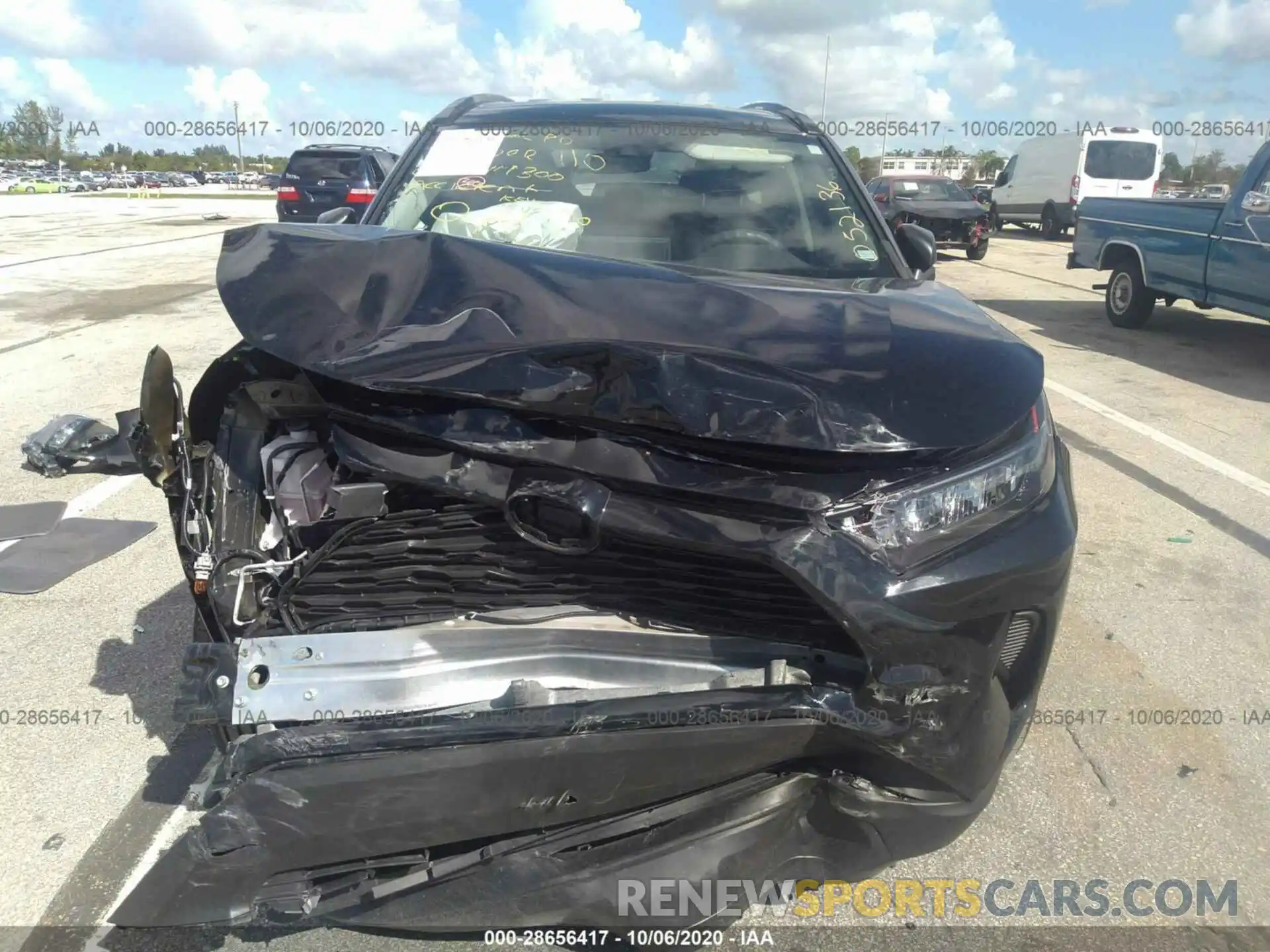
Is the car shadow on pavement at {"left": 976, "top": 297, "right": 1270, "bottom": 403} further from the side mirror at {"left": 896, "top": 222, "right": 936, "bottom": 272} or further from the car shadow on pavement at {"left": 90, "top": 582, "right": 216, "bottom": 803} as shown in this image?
the car shadow on pavement at {"left": 90, "top": 582, "right": 216, "bottom": 803}

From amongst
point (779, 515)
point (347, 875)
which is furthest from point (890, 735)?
point (347, 875)

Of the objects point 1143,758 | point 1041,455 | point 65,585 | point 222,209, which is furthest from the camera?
point 222,209

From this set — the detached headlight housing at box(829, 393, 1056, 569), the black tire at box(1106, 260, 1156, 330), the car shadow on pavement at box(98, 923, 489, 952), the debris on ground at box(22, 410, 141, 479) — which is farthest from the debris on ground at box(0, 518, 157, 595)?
the black tire at box(1106, 260, 1156, 330)

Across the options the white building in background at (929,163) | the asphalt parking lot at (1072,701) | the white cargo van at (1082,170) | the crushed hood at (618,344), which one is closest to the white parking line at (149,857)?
the asphalt parking lot at (1072,701)

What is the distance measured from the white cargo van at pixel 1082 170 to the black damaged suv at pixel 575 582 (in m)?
21.5

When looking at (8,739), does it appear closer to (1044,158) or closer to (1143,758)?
(1143,758)

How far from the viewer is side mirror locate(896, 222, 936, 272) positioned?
131 inches

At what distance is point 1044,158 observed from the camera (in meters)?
23.2

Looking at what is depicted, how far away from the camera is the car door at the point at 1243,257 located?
7656 mm

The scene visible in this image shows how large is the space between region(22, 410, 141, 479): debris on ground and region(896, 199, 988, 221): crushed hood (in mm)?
15390

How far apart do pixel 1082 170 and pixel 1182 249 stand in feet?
48.5

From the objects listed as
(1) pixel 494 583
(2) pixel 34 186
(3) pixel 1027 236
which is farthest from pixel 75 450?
(2) pixel 34 186

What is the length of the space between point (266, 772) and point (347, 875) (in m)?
0.27

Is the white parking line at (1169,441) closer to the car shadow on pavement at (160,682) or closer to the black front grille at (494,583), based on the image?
the black front grille at (494,583)
